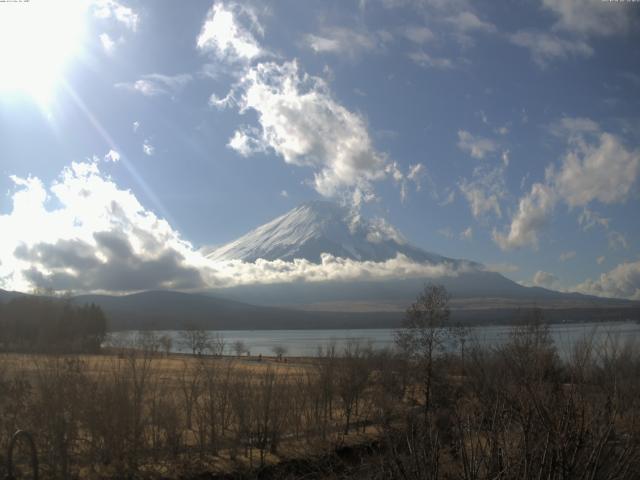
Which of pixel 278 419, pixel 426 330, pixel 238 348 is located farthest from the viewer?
pixel 238 348

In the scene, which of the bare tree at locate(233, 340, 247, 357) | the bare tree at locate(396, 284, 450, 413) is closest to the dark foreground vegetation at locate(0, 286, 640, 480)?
the bare tree at locate(396, 284, 450, 413)

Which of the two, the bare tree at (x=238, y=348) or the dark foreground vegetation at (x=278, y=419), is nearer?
the dark foreground vegetation at (x=278, y=419)

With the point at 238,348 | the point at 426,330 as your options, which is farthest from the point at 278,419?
the point at 238,348

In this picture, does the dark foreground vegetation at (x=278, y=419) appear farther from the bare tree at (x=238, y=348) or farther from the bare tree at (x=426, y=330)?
the bare tree at (x=238, y=348)

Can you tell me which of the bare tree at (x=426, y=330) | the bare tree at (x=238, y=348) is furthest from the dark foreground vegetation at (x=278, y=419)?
the bare tree at (x=238, y=348)

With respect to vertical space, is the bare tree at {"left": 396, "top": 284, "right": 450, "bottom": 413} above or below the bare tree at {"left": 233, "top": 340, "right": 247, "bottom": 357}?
above

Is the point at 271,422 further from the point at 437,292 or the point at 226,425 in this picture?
the point at 437,292

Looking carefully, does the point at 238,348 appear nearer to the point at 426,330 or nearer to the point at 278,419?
the point at 426,330

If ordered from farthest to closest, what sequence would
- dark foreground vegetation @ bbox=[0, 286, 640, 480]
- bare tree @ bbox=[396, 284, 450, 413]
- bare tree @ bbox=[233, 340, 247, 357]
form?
bare tree @ bbox=[233, 340, 247, 357]
bare tree @ bbox=[396, 284, 450, 413]
dark foreground vegetation @ bbox=[0, 286, 640, 480]

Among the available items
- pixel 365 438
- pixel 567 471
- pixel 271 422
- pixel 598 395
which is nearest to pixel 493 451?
pixel 567 471

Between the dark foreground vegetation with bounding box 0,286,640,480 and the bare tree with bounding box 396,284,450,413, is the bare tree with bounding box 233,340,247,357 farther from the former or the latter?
the dark foreground vegetation with bounding box 0,286,640,480

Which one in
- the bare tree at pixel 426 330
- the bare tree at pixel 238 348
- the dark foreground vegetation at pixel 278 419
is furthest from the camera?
the bare tree at pixel 238 348

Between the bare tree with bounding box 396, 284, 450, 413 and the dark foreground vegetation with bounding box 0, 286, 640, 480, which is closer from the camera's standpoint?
the dark foreground vegetation with bounding box 0, 286, 640, 480

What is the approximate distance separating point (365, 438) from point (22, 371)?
15727 mm
